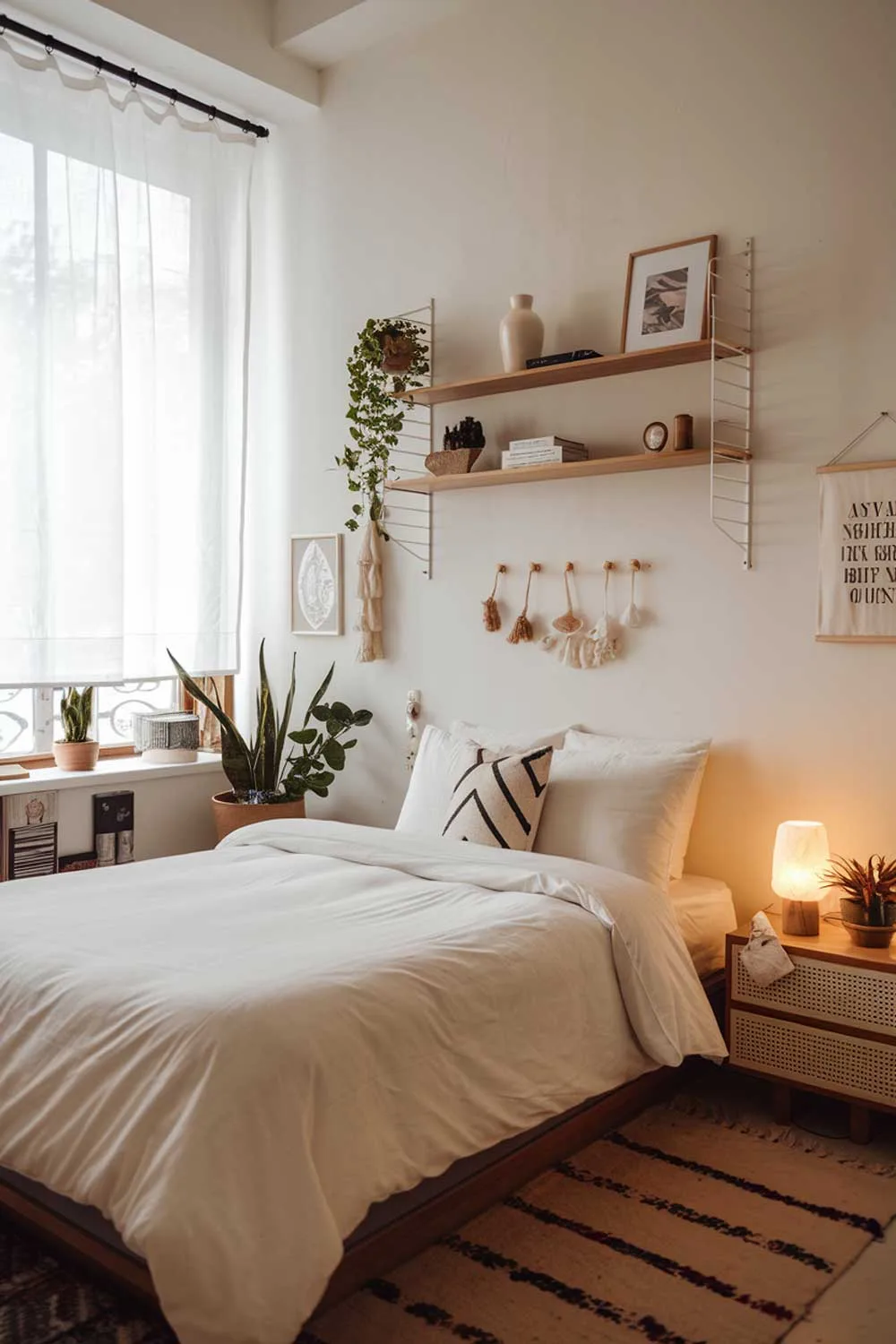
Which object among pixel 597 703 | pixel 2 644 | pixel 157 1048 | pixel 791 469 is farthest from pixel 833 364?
pixel 2 644

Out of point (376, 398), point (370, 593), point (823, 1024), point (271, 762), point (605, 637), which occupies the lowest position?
point (823, 1024)

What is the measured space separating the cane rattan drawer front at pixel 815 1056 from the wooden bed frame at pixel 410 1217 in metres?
0.33

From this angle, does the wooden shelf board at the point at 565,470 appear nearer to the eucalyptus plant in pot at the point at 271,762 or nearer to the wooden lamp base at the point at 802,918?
the eucalyptus plant in pot at the point at 271,762

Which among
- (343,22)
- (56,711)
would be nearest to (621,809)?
(56,711)

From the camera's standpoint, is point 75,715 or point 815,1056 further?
point 75,715

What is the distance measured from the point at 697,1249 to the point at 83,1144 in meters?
1.25

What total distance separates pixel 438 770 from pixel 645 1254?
5.46ft

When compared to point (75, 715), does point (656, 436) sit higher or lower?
higher

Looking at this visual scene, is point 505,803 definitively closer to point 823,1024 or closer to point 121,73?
point 823,1024

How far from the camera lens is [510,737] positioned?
3797 millimetres

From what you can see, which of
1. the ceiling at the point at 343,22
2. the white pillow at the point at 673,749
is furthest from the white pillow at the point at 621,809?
the ceiling at the point at 343,22

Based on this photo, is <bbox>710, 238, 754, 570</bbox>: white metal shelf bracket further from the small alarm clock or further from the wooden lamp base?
the wooden lamp base

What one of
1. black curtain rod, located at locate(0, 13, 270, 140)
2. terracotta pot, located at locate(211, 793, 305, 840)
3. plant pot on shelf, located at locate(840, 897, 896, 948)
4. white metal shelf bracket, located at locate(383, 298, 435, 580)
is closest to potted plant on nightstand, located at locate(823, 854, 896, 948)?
plant pot on shelf, located at locate(840, 897, 896, 948)

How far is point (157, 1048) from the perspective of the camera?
2.01 m
